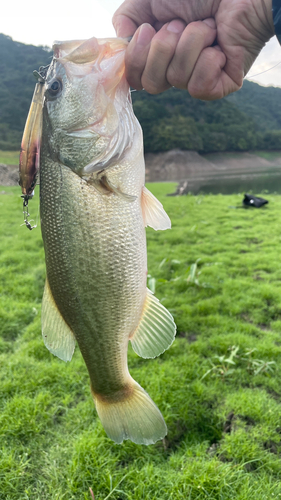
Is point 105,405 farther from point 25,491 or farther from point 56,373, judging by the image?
point 56,373

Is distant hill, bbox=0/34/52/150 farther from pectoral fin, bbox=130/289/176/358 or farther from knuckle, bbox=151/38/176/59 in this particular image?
pectoral fin, bbox=130/289/176/358

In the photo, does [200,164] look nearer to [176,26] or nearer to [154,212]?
[176,26]

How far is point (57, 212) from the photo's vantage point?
4.98 ft

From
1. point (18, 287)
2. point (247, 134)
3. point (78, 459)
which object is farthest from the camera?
point (247, 134)

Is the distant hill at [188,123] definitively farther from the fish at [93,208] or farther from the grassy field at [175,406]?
the fish at [93,208]

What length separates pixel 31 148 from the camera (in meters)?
1.46

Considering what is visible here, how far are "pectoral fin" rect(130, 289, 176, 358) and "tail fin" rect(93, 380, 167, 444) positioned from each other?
249 millimetres

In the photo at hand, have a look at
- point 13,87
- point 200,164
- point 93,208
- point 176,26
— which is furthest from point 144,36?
point 200,164

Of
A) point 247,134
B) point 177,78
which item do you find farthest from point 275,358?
point 247,134

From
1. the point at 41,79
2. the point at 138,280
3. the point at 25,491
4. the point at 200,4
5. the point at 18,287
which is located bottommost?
the point at 18,287

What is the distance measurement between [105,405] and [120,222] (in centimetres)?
102

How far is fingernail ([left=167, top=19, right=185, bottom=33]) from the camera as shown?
1.56 meters

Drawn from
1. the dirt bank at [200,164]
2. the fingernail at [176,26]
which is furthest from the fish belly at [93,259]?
the dirt bank at [200,164]

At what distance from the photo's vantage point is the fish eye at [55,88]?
5.15 ft
